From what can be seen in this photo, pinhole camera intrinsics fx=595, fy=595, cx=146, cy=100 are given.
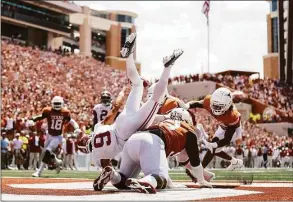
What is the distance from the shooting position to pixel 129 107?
601 cm

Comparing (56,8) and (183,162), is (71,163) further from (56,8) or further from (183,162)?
(56,8)

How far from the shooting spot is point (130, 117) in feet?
19.5

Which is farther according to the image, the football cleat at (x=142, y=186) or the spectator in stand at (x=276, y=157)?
the spectator in stand at (x=276, y=157)

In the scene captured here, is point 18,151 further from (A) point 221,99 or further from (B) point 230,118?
(A) point 221,99

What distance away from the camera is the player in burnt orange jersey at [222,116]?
769 centimetres

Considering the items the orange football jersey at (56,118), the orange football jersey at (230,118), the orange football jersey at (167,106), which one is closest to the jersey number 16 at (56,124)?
the orange football jersey at (56,118)

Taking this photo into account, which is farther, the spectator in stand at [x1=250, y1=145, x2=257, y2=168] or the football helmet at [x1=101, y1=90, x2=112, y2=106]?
the spectator in stand at [x1=250, y1=145, x2=257, y2=168]

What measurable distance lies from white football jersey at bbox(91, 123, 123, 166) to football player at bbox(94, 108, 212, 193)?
17 cm

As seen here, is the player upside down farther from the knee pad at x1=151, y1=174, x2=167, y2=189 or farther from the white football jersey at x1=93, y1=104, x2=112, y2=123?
the white football jersey at x1=93, y1=104, x2=112, y2=123

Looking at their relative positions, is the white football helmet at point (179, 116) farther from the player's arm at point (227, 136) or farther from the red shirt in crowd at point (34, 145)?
the red shirt in crowd at point (34, 145)

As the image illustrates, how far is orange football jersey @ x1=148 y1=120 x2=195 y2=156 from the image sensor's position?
19.5ft

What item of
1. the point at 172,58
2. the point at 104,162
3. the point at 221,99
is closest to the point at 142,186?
the point at 104,162

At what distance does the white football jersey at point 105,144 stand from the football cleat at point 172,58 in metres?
0.89

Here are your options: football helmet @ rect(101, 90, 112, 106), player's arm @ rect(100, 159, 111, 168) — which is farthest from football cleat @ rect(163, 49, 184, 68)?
football helmet @ rect(101, 90, 112, 106)
